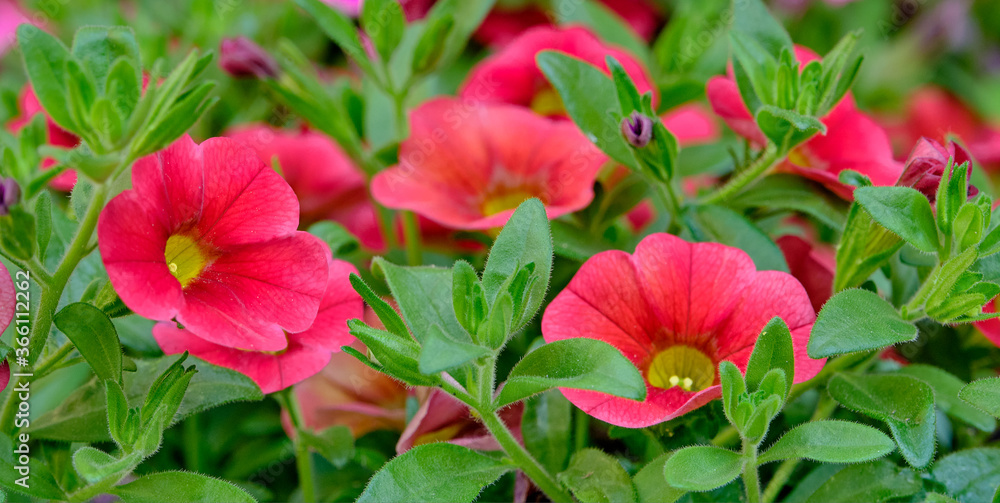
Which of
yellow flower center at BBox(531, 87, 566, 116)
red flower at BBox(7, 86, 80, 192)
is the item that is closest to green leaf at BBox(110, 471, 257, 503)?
red flower at BBox(7, 86, 80, 192)

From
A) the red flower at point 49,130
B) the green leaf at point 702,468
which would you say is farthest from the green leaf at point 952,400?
the red flower at point 49,130

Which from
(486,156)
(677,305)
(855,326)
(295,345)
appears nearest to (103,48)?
(295,345)

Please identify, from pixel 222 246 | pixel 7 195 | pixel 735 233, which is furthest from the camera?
pixel 735 233

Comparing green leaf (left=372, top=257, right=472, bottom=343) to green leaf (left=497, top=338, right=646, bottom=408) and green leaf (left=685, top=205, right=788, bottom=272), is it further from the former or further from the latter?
green leaf (left=685, top=205, right=788, bottom=272)

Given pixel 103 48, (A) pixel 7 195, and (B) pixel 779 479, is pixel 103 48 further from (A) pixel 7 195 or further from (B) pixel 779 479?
(B) pixel 779 479

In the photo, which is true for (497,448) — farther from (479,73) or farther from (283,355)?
(479,73)

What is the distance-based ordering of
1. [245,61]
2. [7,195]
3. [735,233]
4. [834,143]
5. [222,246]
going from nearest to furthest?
1. [7,195]
2. [222,246]
3. [735,233]
4. [834,143]
5. [245,61]
